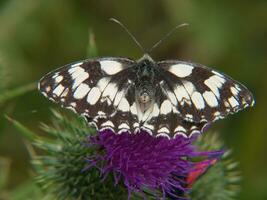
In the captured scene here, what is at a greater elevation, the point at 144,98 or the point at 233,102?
the point at 144,98

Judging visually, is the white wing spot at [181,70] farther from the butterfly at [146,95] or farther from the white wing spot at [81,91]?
the white wing spot at [81,91]

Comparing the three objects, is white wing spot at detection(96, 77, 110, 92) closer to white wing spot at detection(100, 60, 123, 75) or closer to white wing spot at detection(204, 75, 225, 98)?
white wing spot at detection(100, 60, 123, 75)

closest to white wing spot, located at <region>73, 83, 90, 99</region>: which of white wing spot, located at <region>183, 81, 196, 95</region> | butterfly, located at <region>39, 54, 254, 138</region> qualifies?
butterfly, located at <region>39, 54, 254, 138</region>

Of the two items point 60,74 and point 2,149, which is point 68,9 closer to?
point 2,149

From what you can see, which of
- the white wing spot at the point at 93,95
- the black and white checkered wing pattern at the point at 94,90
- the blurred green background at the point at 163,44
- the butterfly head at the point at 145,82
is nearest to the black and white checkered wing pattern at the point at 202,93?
the butterfly head at the point at 145,82

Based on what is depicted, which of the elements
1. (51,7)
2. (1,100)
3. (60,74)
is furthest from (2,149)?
(60,74)

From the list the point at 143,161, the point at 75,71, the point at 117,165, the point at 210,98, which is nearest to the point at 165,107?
the point at 210,98

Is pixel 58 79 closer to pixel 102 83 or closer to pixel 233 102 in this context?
pixel 102 83
